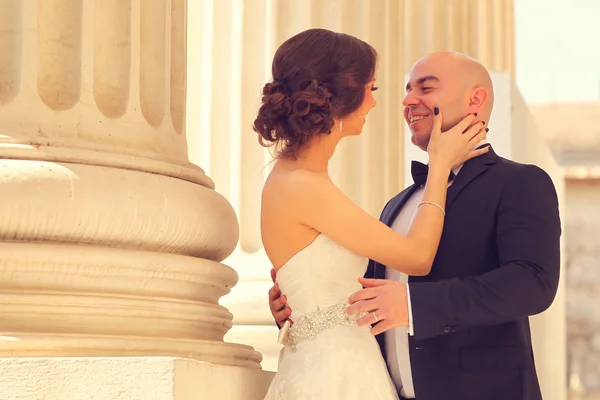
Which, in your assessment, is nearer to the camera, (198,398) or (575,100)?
(198,398)

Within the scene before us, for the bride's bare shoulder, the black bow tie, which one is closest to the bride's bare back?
the bride's bare shoulder

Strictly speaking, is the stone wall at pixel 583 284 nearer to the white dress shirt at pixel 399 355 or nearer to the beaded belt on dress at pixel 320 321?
the white dress shirt at pixel 399 355

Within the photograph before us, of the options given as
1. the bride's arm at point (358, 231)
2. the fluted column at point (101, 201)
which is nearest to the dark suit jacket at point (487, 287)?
the bride's arm at point (358, 231)

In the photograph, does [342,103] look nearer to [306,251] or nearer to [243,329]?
[306,251]

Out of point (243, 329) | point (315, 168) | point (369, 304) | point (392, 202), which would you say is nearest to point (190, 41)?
point (243, 329)

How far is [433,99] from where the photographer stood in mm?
5582

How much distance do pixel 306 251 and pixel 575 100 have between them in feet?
70.9

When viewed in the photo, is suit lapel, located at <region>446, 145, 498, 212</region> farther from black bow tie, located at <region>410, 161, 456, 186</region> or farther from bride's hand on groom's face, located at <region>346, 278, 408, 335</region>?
bride's hand on groom's face, located at <region>346, 278, 408, 335</region>

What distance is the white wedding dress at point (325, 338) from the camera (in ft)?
15.3

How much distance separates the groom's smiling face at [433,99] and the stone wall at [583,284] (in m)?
20.7

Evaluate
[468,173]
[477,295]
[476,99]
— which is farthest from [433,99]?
[477,295]

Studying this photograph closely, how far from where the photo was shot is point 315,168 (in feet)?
16.5

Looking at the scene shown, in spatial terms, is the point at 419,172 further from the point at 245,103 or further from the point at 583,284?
the point at 583,284

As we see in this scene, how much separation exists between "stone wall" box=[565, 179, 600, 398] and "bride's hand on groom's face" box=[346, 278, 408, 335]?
21.5 meters
